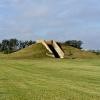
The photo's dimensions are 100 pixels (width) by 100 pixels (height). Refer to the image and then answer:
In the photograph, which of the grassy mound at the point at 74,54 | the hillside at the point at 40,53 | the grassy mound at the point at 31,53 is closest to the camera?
the grassy mound at the point at 31,53

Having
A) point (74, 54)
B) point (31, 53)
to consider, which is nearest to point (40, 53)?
point (31, 53)

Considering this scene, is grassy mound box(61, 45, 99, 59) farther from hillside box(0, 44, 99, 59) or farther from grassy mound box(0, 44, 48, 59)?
grassy mound box(0, 44, 48, 59)

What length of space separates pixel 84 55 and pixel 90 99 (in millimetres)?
67521

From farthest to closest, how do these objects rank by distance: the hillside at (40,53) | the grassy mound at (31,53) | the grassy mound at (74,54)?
the grassy mound at (74,54) → the hillside at (40,53) → the grassy mound at (31,53)

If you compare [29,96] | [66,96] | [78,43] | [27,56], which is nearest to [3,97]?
[29,96]

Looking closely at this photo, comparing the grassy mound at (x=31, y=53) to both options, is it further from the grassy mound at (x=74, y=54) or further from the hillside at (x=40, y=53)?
the grassy mound at (x=74, y=54)

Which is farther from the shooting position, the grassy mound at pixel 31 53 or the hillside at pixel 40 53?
the hillside at pixel 40 53

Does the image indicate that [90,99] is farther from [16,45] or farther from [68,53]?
[16,45]

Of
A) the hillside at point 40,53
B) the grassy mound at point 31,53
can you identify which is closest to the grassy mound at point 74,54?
the hillside at point 40,53

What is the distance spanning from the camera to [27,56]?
78.3 metres

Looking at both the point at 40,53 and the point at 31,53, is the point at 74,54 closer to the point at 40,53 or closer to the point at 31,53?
the point at 40,53

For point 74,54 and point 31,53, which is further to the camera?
point 74,54

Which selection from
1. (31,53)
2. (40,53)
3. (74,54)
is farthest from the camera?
(74,54)

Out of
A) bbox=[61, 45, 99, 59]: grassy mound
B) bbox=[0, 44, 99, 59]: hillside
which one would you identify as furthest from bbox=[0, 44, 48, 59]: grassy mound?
bbox=[61, 45, 99, 59]: grassy mound
